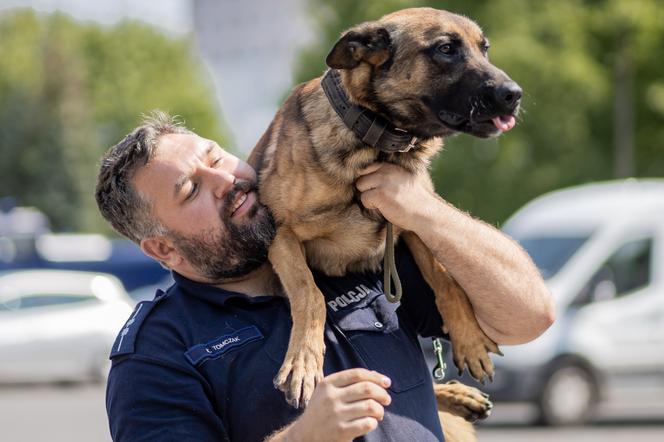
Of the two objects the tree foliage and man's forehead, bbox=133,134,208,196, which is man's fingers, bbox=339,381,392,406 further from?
the tree foliage

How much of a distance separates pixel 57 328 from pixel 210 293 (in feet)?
48.4

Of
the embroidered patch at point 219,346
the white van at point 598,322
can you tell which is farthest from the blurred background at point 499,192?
the embroidered patch at point 219,346

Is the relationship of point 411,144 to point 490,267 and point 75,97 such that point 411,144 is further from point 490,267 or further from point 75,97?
point 75,97

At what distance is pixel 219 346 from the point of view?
2818 millimetres

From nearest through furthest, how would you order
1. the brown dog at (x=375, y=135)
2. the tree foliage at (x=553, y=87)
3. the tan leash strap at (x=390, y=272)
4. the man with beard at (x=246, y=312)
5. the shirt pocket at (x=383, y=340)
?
the man with beard at (x=246, y=312), the shirt pocket at (x=383, y=340), the tan leash strap at (x=390, y=272), the brown dog at (x=375, y=135), the tree foliage at (x=553, y=87)

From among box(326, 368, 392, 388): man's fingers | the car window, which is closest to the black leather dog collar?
box(326, 368, 392, 388): man's fingers

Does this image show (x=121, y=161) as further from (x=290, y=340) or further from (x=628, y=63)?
(x=628, y=63)

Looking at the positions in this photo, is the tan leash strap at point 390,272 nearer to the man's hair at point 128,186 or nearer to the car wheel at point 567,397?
the man's hair at point 128,186

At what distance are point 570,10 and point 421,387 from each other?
2055 cm

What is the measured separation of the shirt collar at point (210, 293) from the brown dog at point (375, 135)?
7.7 inches

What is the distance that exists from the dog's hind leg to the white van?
7.76 meters

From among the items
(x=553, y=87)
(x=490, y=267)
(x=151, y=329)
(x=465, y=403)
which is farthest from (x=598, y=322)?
(x=553, y=87)

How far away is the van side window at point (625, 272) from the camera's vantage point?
1128 cm

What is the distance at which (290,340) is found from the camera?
2967mm
